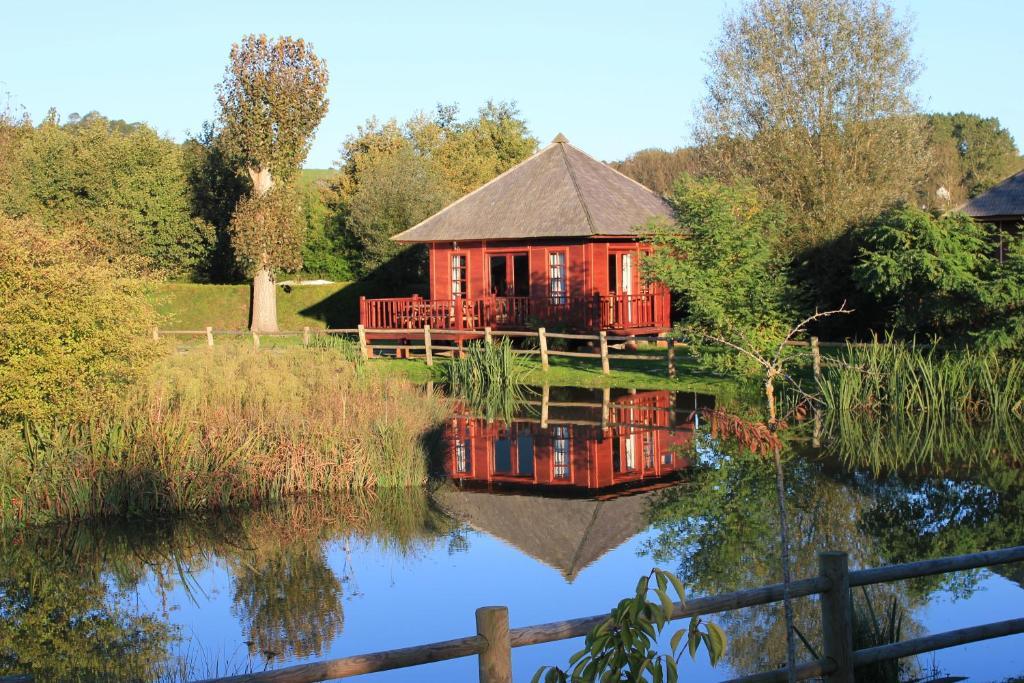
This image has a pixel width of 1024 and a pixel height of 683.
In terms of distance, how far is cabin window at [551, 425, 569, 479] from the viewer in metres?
15.5

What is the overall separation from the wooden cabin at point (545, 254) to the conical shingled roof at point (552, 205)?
0.03 m

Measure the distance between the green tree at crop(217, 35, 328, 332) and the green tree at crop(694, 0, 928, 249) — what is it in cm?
1342

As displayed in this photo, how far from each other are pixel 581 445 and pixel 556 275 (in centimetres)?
1241

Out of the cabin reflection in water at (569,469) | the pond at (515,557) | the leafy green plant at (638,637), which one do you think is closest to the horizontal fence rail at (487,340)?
the cabin reflection in water at (569,469)

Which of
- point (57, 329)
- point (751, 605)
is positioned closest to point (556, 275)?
point (57, 329)

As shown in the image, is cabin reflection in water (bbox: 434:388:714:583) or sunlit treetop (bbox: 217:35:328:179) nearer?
cabin reflection in water (bbox: 434:388:714:583)

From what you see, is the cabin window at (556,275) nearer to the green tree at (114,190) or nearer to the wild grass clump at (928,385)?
the wild grass clump at (928,385)

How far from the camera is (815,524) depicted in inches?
462

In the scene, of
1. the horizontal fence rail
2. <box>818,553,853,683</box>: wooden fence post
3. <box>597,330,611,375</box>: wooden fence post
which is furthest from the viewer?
the horizontal fence rail

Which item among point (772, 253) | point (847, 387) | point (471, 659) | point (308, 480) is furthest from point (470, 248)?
point (471, 659)

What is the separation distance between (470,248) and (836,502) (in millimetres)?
18877

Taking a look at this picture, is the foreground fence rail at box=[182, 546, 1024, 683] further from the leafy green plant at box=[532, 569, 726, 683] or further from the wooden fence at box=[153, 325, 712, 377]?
the wooden fence at box=[153, 325, 712, 377]

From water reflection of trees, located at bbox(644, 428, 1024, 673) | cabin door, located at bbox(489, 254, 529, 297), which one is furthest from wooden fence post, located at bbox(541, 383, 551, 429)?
cabin door, located at bbox(489, 254, 529, 297)

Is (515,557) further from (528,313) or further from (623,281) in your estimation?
(623,281)
